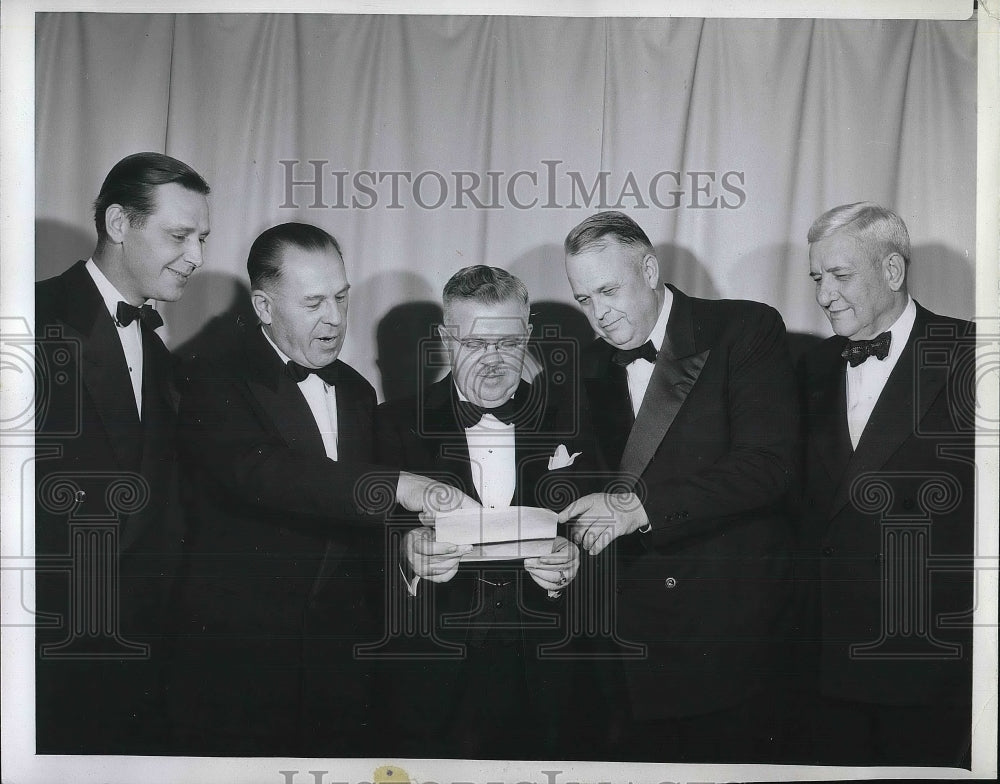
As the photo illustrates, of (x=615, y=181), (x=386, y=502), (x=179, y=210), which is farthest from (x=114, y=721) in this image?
(x=615, y=181)

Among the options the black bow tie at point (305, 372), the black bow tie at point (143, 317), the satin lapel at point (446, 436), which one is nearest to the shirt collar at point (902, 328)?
the satin lapel at point (446, 436)

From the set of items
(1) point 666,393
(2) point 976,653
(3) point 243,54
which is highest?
(3) point 243,54

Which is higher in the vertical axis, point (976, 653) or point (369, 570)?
point (369, 570)

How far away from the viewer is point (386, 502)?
2.68 m

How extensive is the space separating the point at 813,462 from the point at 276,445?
1.73m

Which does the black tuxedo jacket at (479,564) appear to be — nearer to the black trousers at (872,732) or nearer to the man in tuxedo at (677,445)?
the man in tuxedo at (677,445)

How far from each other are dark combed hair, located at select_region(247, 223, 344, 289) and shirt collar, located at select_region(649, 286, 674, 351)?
1.05 m

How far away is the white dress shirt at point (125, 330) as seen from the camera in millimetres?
2701

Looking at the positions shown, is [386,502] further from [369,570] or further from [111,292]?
[111,292]

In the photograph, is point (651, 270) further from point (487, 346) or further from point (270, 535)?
point (270, 535)

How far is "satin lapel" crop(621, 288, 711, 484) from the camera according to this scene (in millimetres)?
2678

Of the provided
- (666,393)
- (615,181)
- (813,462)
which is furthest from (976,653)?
(615,181)

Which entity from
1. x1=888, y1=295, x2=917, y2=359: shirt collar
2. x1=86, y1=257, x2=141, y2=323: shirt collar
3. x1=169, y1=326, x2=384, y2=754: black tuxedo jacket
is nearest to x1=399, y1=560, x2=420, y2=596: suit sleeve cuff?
x1=169, y1=326, x2=384, y2=754: black tuxedo jacket

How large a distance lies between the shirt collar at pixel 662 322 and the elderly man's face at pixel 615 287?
17 millimetres
